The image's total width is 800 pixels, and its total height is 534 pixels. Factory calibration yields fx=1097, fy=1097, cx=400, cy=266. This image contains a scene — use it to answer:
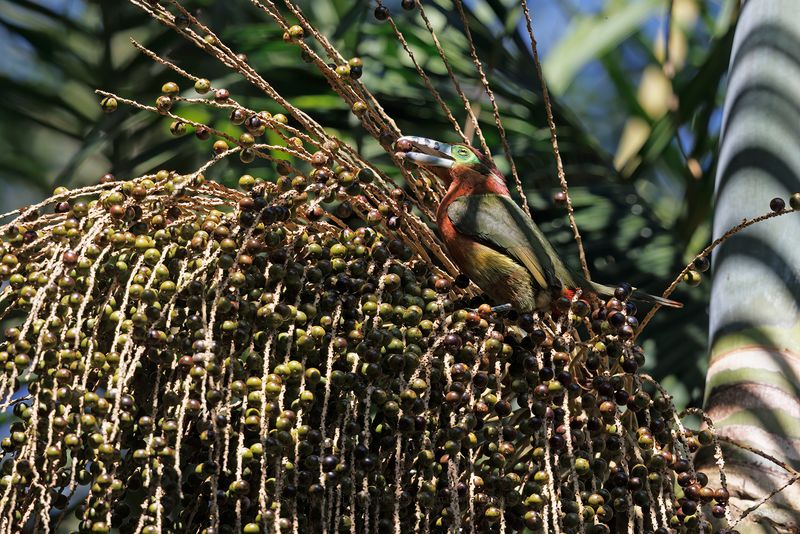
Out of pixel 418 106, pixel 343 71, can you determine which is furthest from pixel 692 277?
pixel 418 106

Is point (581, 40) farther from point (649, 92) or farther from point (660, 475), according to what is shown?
point (660, 475)

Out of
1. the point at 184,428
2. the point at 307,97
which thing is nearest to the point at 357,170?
the point at 184,428

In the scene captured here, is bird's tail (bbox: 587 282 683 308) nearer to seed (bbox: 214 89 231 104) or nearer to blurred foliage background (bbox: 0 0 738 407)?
seed (bbox: 214 89 231 104)

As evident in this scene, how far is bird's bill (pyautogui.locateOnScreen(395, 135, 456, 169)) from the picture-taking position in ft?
6.08

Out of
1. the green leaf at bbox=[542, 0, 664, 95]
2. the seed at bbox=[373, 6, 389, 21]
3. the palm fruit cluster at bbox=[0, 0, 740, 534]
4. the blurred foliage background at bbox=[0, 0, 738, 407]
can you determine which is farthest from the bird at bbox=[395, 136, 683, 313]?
the green leaf at bbox=[542, 0, 664, 95]

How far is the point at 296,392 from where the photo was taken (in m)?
1.57

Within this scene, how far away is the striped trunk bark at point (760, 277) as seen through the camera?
1884mm

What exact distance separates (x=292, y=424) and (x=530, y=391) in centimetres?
37

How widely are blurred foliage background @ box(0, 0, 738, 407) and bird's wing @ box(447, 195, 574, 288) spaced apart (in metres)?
0.80

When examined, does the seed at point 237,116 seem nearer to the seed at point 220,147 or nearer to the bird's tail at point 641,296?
the seed at point 220,147

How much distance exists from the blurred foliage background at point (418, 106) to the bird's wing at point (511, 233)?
2.63 feet

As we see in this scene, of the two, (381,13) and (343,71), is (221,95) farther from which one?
(381,13)

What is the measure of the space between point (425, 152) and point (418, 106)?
47.1 inches

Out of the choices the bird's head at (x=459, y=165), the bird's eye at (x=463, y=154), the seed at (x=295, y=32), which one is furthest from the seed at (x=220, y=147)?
the bird's eye at (x=463, y=154)
